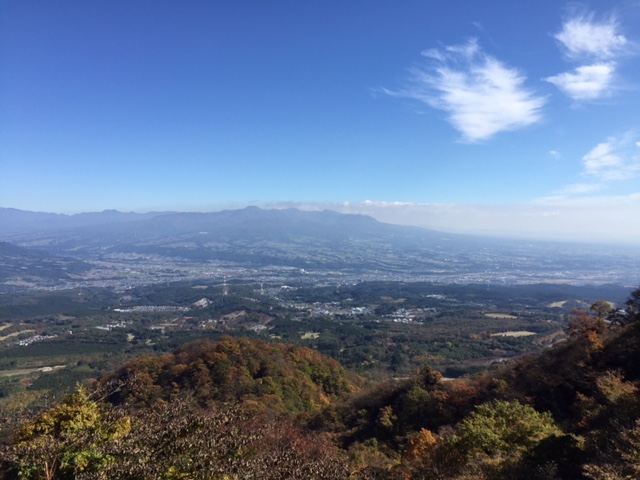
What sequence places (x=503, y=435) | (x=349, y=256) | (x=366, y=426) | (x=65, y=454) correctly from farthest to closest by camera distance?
1. (x=349, y=256)
2. (x=366, y=426)
3. (x=503, y=435)
4. (x=65, y=454)

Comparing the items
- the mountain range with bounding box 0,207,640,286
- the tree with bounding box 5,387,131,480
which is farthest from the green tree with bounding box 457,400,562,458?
the mountain range with bounding box 0,207,640,286

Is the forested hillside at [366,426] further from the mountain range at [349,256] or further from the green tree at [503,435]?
the mountain range at [349,256]

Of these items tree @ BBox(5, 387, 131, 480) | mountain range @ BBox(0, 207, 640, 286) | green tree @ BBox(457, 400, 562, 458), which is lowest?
mountain range @ BBox(0, 207, 640, 286)

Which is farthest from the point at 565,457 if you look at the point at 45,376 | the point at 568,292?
the point at 568,292

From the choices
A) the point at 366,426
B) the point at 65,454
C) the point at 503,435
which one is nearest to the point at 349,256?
the point at 366,426

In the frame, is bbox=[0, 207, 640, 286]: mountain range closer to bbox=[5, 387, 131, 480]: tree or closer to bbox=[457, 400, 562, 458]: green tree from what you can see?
bbox=[457, 400, 562, 458]: green tree

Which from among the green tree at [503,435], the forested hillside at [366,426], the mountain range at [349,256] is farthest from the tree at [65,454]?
the mountain range at [349,256]

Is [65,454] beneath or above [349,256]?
above

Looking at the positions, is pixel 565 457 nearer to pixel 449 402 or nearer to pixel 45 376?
pixel 449 402

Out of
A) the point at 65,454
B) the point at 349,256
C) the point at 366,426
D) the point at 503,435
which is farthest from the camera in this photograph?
the point at 349,256

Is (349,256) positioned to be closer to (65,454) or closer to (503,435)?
(503,435)
